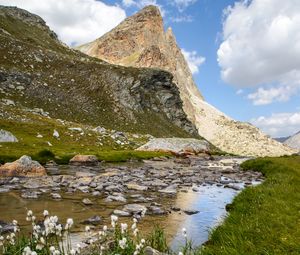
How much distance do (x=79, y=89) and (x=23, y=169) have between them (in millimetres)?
83251

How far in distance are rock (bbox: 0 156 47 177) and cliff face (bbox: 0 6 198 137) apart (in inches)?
1844

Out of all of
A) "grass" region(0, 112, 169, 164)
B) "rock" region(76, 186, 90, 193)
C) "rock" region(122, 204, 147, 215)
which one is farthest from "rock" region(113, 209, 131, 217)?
"grass" region(0, 112, 169, 164)

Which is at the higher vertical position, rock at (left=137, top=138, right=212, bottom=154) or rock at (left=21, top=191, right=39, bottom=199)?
rock at (left=137, top=138, right=212, bottom=154)

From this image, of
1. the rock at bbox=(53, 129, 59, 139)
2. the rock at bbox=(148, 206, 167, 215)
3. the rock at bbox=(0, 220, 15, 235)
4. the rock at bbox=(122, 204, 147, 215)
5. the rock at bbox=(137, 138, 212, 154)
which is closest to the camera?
the rock at bbox=(0, 220, 15, 235)

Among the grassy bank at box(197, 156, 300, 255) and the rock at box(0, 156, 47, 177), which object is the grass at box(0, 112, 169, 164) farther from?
the grassy bank at box(197, 156, 300, 255)

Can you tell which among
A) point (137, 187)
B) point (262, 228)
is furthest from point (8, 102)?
point (262, 228)

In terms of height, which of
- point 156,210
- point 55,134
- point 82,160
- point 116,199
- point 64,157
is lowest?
point 156,210

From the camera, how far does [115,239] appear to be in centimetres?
944

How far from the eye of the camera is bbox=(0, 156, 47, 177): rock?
98.9ft

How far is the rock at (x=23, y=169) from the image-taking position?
30.1 metres

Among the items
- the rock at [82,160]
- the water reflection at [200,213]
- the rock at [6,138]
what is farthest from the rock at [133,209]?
the rock at [6,138]

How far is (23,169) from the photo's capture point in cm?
3045

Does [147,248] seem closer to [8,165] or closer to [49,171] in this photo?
[8,165]

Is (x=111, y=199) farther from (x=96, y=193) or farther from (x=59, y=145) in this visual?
(x=59, y=145)
